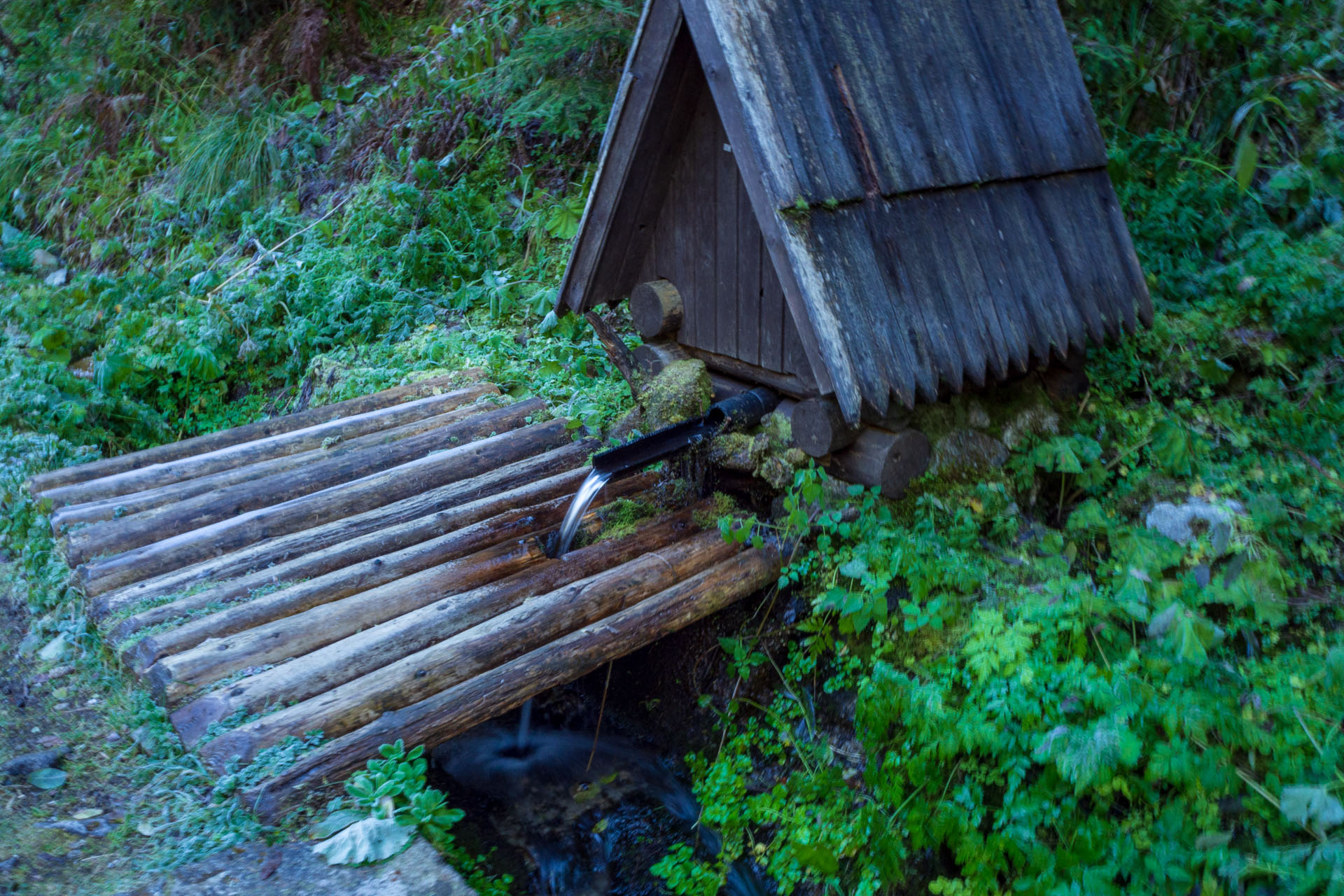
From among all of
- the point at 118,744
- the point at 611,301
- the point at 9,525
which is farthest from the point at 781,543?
the point at 9,525

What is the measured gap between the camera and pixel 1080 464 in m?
4.09

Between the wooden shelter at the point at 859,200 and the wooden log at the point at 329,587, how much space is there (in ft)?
4.02

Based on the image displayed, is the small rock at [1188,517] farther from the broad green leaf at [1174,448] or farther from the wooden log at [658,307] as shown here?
the wooden log at [658,307]

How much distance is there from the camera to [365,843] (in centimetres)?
243

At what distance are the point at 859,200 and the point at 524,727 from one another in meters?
2.94

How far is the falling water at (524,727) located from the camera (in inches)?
166

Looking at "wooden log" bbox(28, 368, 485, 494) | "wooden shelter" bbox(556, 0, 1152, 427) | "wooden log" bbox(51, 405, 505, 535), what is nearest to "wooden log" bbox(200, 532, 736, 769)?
"wooden shelter" bbox(556, 0, 1152, 427)

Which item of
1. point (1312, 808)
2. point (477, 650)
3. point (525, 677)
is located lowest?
point (1312, 808)

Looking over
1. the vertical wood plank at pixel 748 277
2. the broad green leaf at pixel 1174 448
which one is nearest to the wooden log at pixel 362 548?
the vertical wood plank at pixel 748 277

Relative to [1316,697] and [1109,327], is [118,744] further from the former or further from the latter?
[1109,327]

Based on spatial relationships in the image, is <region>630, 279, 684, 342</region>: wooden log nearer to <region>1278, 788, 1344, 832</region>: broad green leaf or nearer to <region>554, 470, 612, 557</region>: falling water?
<region>554, 470, 612, 557</region>: falling water

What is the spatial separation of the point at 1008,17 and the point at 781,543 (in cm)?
279

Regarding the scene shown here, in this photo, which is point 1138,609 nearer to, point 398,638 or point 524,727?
point 398,638

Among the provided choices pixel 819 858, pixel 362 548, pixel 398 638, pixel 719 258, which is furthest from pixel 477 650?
pixel 719 258
